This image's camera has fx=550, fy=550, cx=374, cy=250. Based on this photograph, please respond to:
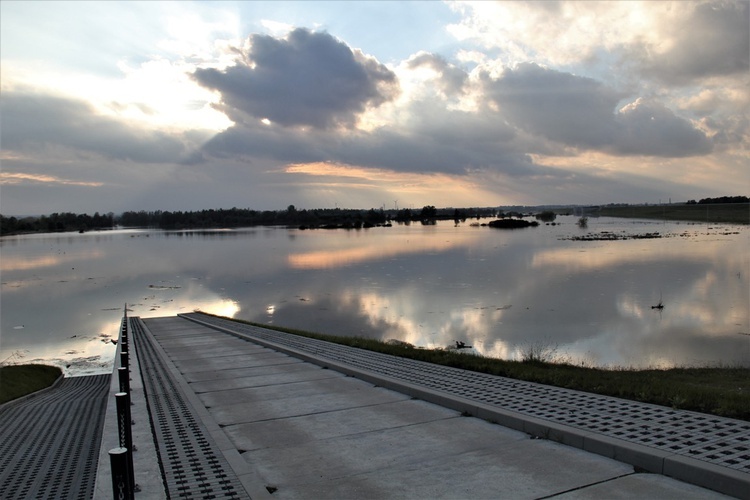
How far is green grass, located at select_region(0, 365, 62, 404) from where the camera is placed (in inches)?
594

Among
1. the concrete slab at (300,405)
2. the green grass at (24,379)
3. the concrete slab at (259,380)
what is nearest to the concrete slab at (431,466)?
the concrete slab at (300,405)

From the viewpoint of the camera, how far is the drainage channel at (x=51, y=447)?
19.7 feet

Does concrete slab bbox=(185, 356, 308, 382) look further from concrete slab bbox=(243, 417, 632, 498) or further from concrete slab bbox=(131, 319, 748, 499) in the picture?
concrete slab bbox=(243, 417, 632, 498)

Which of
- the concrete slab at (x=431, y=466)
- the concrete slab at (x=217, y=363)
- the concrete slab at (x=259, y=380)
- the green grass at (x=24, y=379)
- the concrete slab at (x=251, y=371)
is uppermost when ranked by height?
the concrete slab at (x=431, y=466)

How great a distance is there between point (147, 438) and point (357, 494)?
8.50 ft

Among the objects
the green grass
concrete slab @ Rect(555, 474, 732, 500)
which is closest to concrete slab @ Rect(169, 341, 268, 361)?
the green grass

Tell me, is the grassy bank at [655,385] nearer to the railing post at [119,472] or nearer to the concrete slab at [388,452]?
the concrete slab at [388,452]

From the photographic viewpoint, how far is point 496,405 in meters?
6.45

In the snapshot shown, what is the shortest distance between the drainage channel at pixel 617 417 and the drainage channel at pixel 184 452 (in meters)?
3.01

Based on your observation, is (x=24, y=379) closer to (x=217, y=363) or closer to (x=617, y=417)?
(x=217, y=363)

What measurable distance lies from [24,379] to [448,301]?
1946 centimetres

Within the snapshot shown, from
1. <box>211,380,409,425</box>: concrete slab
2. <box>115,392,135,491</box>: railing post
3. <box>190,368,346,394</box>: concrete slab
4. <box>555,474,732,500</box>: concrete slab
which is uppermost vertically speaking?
<box>115,392,135,491</box>: railing post

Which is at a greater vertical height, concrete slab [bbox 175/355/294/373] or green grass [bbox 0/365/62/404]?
concrete slab [bbox 175/355/294/373]

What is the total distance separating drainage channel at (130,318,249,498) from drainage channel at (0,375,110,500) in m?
0.90
